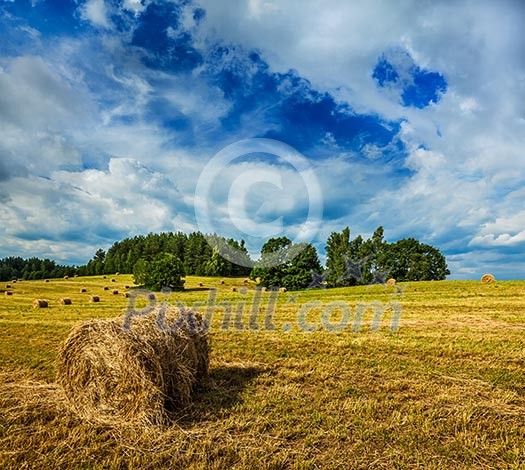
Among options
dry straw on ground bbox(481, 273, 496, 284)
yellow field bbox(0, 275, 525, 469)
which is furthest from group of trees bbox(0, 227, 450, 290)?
yellow field bbox(0, 275, 525, 469)

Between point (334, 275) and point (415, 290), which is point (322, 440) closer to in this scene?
point (415, 290)

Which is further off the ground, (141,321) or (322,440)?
(141,321)

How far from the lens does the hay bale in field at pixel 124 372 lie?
6.06 meters

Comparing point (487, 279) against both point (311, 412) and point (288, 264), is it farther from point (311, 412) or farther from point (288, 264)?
point (311, 412)

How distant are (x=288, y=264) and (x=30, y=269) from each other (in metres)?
93.2

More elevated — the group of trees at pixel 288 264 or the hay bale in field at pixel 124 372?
the group of trees at pixel 288 264

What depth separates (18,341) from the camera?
41.6ft

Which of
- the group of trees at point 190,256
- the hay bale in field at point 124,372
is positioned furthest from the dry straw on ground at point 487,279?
the group of trees at point 190,256

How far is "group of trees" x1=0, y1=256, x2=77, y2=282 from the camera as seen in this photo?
9719 centimetres

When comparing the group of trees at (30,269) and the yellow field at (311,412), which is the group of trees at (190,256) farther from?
the yellow field at (311,412)

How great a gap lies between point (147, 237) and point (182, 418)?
126m

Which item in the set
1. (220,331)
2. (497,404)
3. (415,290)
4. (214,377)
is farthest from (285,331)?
(415,290)

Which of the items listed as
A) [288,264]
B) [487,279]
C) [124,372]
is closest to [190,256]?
[288,264]

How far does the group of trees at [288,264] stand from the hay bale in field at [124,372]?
47687 millimetres
